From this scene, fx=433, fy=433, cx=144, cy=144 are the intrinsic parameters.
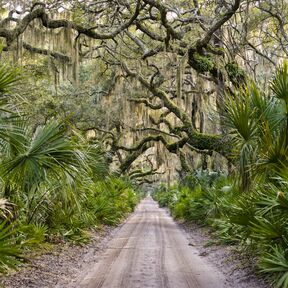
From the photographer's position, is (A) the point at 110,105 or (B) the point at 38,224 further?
(A) the point at 110,105

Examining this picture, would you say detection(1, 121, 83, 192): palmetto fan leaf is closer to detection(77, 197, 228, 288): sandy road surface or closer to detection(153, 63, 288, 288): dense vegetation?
detection(77, 197, 228, 288): sandy road surface

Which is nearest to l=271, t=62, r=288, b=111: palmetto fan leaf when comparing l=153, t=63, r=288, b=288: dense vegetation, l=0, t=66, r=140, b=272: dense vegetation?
l=153, t=63, r=288, b=288: dense vegetation

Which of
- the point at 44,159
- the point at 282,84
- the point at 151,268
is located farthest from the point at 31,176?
the point at 282,84

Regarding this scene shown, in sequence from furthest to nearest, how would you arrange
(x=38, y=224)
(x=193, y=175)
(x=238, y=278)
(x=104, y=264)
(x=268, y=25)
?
(x=193, y=175), (x=268, y=25), (x=38, y=224), (x=104, y=264), (x=238, y=278)

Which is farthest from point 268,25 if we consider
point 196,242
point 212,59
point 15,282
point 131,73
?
point 15,282

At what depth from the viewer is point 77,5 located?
10578mm

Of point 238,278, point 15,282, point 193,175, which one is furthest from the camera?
point 193,175

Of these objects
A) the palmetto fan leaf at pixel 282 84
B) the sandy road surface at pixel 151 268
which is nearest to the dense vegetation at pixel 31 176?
the sandy road surface at pixel 151 268

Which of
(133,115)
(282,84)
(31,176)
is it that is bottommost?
(31,176)

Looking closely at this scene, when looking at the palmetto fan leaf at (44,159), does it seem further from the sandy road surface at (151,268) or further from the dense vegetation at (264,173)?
the dense vegetation at (264,173)

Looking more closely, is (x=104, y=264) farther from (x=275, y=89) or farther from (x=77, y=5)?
(x=77, y=5)

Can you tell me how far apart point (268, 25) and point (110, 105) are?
7228 mm

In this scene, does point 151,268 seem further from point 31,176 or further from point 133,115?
point 133,115

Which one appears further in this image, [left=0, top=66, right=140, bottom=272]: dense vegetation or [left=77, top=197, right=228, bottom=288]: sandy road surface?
[left=77, top=197, right=228, bottom=288]: sandy road surface
